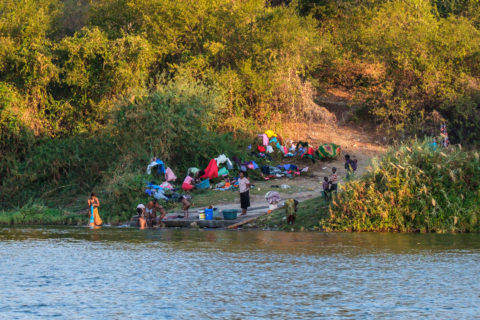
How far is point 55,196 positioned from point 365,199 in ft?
49.9

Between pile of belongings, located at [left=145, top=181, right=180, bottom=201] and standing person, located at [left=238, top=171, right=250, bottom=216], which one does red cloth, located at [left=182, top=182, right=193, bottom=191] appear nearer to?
pile of belongings, located at [left=145, top=181, right=180, bottom=201]

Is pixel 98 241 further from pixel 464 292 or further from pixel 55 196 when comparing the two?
pixel 55 196

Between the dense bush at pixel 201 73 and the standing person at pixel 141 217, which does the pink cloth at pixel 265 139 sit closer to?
the dense bush at pixel 201 73

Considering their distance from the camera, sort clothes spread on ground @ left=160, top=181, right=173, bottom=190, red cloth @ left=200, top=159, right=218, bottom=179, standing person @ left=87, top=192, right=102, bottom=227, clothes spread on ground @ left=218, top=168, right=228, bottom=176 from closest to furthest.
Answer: standing person @ left=87, top=192, right=102, bottom=227, clothes spread on ground @ left=160, top=181, right=173, bottom=190, red cloth @ left=200, top=159, right=218, bottom=179, clothes spread on ground @ left=218, top=168, right=228, bottom=176

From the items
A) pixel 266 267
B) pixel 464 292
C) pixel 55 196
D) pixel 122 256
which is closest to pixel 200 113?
pixel 55 196

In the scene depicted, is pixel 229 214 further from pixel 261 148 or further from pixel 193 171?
pixel 261 148

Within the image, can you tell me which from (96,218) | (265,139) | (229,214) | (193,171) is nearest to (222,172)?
(193,171)

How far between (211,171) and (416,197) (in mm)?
10815

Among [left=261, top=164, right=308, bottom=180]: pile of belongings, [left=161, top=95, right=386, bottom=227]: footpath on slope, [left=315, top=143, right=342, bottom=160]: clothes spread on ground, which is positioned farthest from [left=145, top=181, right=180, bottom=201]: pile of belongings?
[left=315, top=143, right=342, bottom=160]: clothes spread on ground

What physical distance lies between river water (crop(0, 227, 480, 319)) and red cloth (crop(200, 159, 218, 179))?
9753 mm

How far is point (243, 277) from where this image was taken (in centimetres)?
1239

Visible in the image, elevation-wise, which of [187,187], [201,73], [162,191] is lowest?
[162,191]

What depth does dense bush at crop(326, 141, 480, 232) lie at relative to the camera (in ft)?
65.4

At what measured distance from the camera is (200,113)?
100ft
